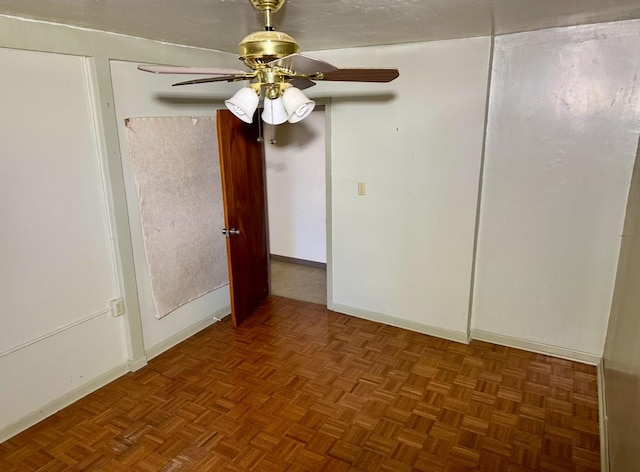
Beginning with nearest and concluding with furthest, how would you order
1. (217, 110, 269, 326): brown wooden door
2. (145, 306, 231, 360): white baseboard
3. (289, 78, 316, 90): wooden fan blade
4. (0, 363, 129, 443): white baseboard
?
(289, 78, 316, 90): wooden fan blade
(0, 363, 129, 443): white baseboard
(145, 306, 231, 360): white baseboard
(217, 110, 269, 326): brown wooden door

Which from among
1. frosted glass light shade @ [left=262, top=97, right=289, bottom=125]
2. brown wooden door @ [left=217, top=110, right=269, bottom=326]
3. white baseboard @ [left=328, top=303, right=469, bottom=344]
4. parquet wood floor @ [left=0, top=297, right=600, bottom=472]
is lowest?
parquet wood floor @ [left=0, top=297, right=600, bottom=472]

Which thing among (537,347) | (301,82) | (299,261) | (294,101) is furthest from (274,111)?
(299,261)

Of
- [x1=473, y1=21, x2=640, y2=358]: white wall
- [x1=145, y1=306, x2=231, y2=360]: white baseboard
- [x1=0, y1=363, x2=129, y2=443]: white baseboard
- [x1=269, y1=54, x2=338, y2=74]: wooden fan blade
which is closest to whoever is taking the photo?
[x1=269, y1=54, x2=338, y2=74]: wooden fan blade

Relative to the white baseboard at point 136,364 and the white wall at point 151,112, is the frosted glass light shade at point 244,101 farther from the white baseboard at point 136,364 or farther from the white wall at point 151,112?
the white baseboard at point 136,364

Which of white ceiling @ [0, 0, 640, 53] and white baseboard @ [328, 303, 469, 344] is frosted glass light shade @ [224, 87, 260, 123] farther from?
white baseboard @ [328, 303, 469, 344]

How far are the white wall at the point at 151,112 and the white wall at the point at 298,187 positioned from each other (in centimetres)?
132

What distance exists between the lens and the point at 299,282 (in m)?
4.72

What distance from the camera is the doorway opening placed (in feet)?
15.8

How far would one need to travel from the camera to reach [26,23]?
222 centimetres

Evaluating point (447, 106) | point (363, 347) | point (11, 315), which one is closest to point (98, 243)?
point (11, 315)

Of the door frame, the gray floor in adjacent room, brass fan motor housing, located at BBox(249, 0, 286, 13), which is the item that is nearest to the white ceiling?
brass fan motor housing, located at BBox(249, 0, 286, 13)

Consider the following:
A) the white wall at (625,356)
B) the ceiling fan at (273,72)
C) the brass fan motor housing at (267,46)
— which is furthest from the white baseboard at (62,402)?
the white wall at (625,356)

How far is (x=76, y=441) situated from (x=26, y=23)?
220cm

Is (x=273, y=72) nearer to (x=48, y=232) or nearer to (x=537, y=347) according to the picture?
(x=48, y=232)
